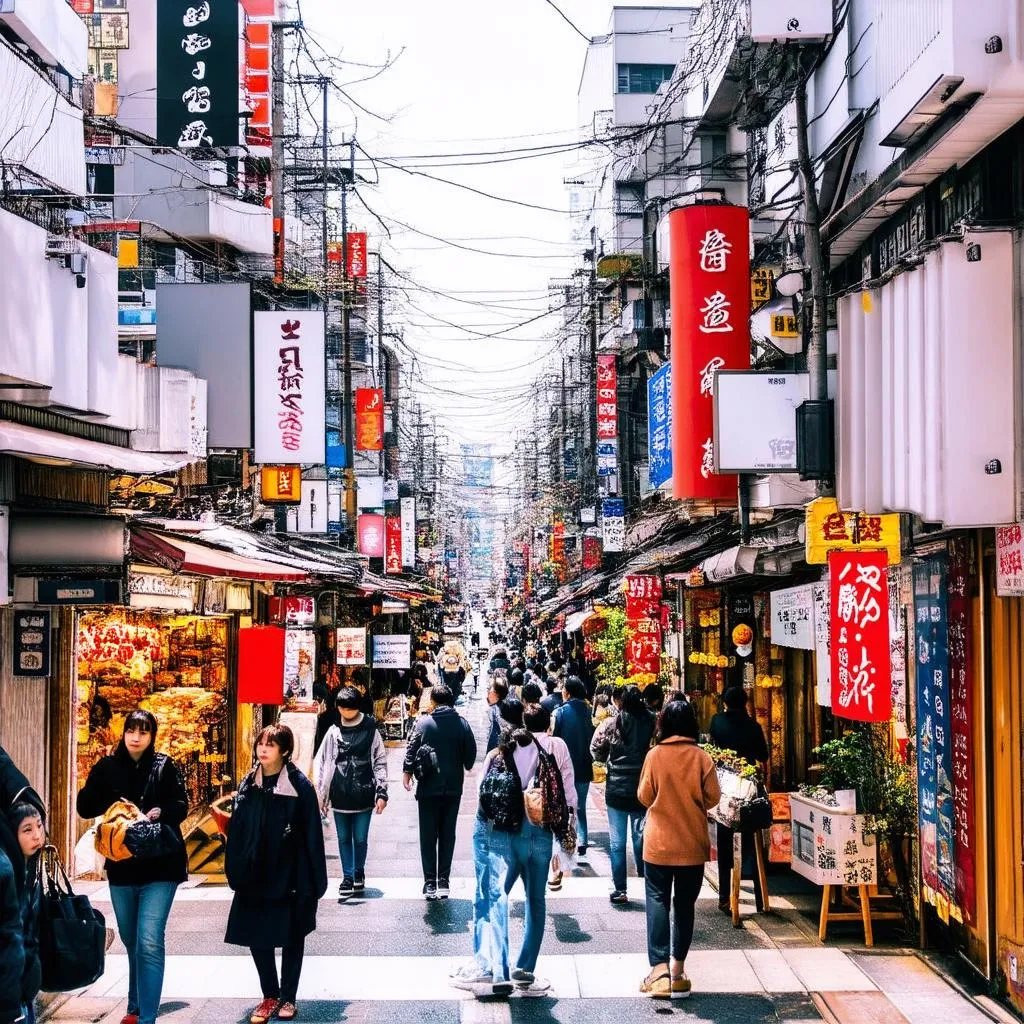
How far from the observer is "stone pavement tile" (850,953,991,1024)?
7934mm

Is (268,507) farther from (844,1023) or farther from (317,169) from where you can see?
(844,1023)

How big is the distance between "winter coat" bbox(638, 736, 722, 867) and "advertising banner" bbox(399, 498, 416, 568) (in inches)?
1377

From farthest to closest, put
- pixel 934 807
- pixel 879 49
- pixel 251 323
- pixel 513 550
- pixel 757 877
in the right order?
pixel 513 550 < pixel 251 323 < pixel 757 877 < pixel 879 49 < pixel 934 807

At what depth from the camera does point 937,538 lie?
9.23 metres

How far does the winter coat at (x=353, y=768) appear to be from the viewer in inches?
452

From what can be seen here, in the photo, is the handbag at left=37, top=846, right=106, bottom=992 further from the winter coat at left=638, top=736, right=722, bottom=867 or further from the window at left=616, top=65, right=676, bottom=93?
the window at left=616, top=65, right=676, bottom=93

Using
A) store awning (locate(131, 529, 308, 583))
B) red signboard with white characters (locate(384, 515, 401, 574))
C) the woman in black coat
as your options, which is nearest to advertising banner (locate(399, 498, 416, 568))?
red signboard with white characters (locate(384, 515, 401, 574))

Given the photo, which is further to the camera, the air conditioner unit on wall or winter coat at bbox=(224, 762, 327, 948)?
the air conditioner unit on wall

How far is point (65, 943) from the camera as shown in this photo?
6.15 meters

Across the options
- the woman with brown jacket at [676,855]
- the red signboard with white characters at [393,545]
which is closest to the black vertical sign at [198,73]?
the woman with brown jacket at [676,855]

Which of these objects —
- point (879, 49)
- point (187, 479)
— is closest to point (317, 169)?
point (187, 479)

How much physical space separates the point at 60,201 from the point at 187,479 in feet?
25.7

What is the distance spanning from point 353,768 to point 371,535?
26.8m

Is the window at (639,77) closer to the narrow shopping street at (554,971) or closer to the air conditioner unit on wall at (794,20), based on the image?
the air conditioner unit on wall at (794,20)
